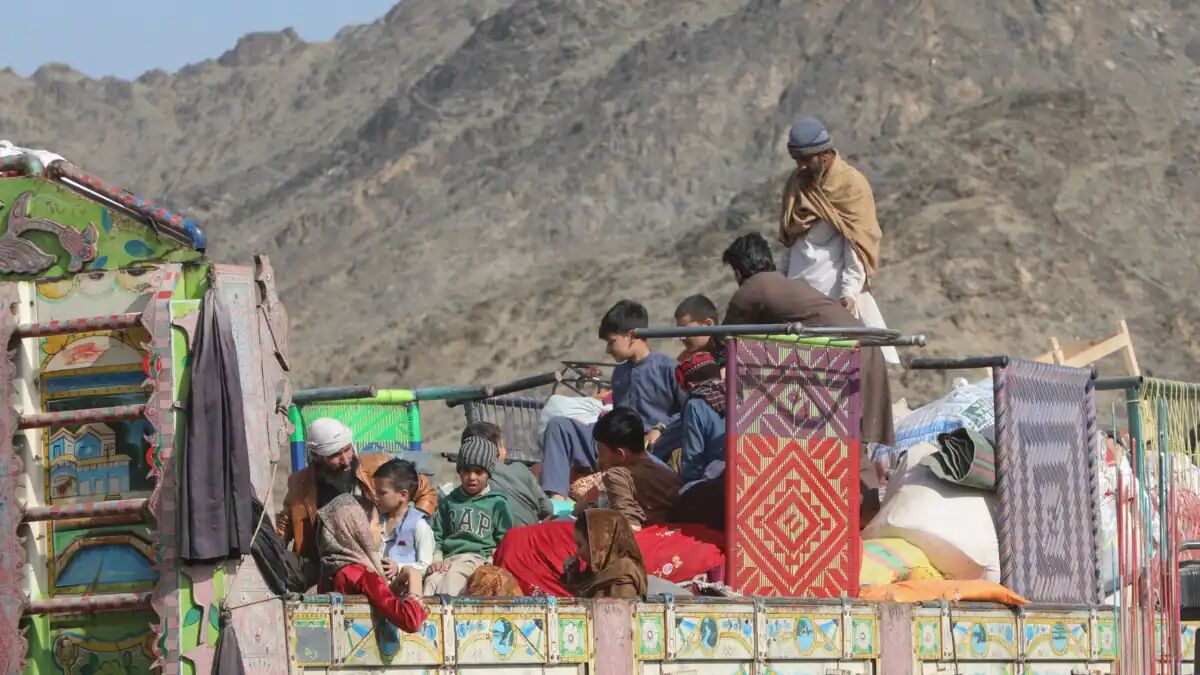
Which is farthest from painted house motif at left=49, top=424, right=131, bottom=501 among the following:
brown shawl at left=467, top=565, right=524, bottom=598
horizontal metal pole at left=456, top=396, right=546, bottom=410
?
horizontal metal pole at left=456, top=396, right=546, bottom=410

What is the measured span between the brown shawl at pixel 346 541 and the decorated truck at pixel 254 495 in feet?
1.37

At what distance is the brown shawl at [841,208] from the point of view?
31.9 ft

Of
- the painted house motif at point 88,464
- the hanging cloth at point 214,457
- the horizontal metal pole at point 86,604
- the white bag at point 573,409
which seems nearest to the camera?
the hanging cloth at point 214,457

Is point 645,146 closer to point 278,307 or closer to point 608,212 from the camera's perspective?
point 608,212

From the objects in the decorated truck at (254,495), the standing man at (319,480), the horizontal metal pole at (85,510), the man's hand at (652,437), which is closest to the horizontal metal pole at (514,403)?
the man's hand at (652,437)

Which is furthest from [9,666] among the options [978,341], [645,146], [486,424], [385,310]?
[645,146]

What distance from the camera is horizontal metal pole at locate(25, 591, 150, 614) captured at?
635cm

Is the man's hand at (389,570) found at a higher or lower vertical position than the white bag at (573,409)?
lower

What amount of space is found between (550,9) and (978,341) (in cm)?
4146

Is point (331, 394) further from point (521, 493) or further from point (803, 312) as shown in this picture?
point (803, 312)

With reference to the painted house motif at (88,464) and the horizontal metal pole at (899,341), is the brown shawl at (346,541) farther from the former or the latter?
the horizontal metal pole at (899,341)

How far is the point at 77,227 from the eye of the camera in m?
6.58

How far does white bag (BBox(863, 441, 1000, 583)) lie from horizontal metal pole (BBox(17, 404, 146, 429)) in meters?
3.74

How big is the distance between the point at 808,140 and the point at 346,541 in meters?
3.44
